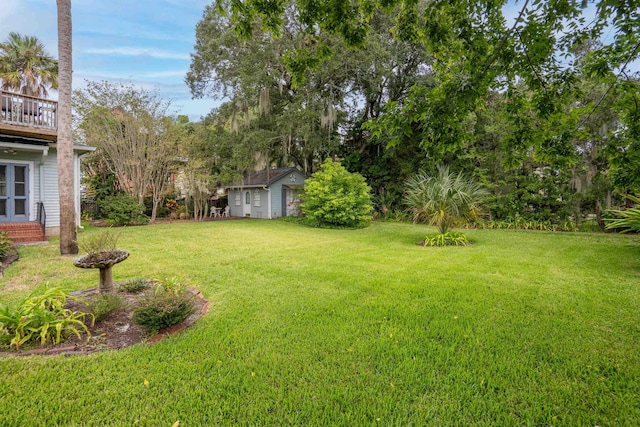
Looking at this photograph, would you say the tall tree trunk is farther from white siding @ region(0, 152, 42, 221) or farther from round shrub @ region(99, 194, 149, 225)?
round shrub @ region(99, 194, 149, 225)

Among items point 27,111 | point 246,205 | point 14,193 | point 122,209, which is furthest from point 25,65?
point 246,205

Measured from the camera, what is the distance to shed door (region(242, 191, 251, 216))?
18.3 meters

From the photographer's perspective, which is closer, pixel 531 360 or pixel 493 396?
pixel 493 396

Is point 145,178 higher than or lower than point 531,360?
higher

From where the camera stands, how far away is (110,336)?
2.84 m

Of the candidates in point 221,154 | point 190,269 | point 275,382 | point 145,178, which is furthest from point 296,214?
point 275,382

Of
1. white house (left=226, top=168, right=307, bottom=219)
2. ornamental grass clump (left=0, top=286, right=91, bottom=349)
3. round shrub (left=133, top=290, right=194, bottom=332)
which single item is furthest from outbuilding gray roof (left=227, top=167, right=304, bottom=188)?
ornamental grass clump (left=0, top=286, right=91, bottom=349)

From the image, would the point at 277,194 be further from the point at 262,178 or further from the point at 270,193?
the point at 262,178

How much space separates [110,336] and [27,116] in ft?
29.7

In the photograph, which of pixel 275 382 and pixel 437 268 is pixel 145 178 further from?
pixel 275 382

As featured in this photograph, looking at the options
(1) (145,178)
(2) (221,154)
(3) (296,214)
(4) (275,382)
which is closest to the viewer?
(4) (275,382)

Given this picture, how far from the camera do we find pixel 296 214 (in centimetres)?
1759

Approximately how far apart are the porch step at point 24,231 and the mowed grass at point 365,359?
407 cm

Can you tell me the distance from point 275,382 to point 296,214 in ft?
50.9
